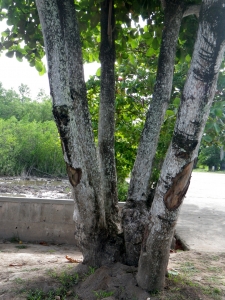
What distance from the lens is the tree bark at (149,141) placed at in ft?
13.5

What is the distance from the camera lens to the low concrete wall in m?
7.00

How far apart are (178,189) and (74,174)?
1.00 meters

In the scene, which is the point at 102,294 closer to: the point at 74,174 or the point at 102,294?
the point at 102,294

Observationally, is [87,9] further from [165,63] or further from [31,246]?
[31,246]

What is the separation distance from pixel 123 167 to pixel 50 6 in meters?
6.75

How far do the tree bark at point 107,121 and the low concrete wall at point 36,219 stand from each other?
2542 millimetres

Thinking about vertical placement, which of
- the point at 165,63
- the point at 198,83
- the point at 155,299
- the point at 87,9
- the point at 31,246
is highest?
the point at 87,9

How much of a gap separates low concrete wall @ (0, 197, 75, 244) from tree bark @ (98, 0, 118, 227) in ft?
8.34

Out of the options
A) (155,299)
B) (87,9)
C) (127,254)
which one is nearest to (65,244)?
(127,254)

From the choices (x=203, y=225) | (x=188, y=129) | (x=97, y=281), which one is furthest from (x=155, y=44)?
(x=203, y=225)

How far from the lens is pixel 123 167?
10.0 meters

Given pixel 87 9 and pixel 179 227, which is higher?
pixel 87 9

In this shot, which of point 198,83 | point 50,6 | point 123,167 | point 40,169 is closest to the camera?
point 198,83

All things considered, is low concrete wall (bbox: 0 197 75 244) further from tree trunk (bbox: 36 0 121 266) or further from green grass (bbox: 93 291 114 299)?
green grass (bbox: 93 291 114 299)
